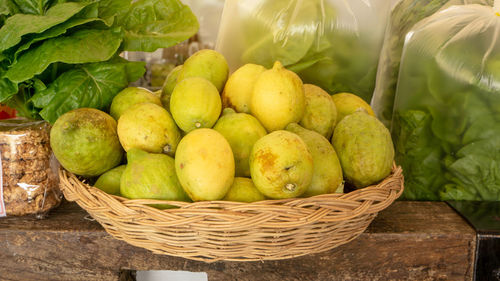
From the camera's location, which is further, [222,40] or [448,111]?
[222,40]

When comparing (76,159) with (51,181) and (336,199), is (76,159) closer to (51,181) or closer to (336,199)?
(51,181)

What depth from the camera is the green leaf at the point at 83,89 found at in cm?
93

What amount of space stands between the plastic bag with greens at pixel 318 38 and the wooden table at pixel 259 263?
0.48 metres

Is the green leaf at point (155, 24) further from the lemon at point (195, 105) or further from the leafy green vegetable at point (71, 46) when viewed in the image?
the lemon at point (195, 105)

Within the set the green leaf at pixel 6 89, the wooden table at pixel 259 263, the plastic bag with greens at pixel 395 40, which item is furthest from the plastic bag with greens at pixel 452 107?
the green leaf at pixel 6 89

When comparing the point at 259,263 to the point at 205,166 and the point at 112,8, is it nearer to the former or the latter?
the point at 205,166

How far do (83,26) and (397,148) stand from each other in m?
0.97

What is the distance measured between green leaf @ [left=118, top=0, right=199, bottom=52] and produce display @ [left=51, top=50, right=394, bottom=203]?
0.54 feet

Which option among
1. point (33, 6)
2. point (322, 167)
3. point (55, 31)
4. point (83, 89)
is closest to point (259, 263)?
point (322, 167)

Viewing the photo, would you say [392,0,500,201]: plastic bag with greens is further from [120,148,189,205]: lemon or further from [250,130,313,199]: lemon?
[120,148,189,205]: lemon

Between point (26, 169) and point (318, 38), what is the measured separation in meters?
0.85

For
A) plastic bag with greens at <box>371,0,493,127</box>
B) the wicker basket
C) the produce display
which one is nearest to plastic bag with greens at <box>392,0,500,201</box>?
plastic bag with greens at <box>371,0,493,127</box>

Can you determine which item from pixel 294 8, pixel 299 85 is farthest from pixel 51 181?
pixel 294 8

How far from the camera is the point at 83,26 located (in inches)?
37.6
